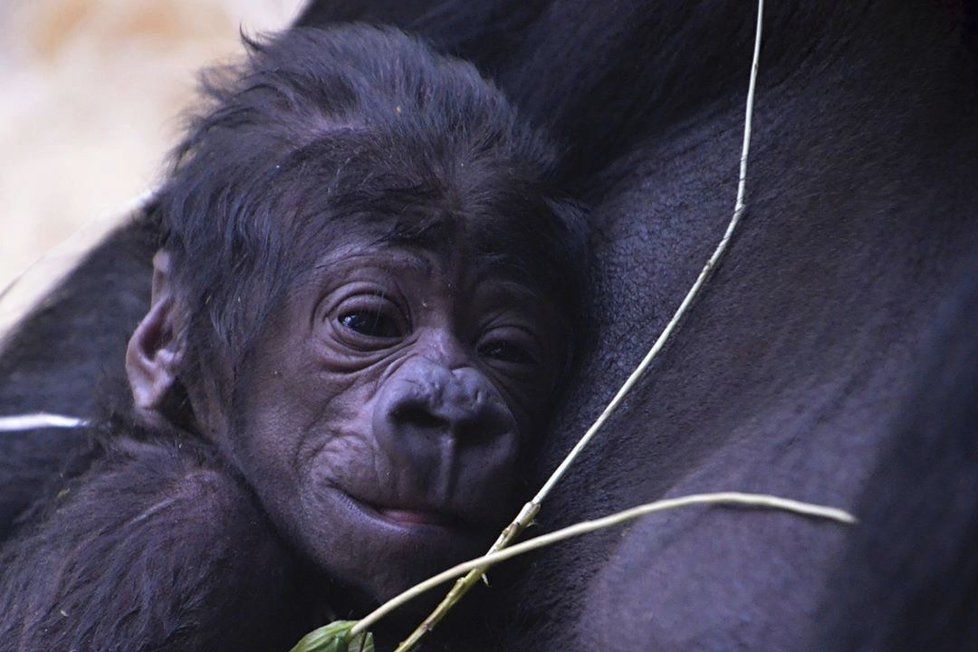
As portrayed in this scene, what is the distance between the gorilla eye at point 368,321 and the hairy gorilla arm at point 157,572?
25cm

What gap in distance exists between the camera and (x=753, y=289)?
5.40 ft

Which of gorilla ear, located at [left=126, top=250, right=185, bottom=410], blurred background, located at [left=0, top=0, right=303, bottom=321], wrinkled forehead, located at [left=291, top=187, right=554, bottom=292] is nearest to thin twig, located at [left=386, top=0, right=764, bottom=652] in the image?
wrinkled forehead, located at [left=291, top=187, right=554, bottom=292]

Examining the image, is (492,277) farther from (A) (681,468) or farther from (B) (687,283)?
(A) (681,468)

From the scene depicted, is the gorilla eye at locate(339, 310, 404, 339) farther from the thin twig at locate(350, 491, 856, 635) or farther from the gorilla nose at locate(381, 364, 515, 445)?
the thin twig at locate(350, 491, 856, 635)

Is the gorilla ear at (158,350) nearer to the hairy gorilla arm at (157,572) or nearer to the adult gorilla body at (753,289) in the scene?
the hairy gorilla arm at (157,572)

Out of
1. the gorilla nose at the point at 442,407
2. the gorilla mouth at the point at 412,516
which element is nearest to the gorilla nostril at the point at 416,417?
the gorilla nose at the point at 442,407

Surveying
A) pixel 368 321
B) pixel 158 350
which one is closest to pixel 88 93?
pixel 158 350

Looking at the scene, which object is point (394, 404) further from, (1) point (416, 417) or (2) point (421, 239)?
(2) point (421, 239)

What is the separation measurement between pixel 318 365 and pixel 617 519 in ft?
1.73

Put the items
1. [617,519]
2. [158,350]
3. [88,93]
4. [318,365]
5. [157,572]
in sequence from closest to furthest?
[617,519] < [157,572] < [318,365] < [158,350] < [88,93]

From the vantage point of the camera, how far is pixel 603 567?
1.57 meters

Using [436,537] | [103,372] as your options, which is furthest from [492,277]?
[103,372]

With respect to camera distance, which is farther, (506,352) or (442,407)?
(506,352)

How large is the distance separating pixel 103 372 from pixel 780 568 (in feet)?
4.45
